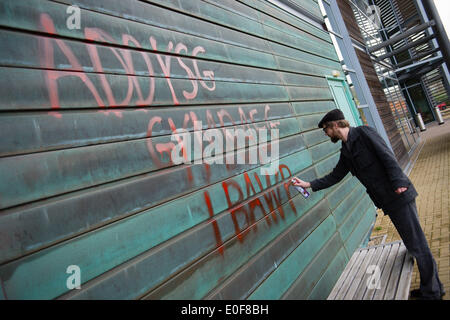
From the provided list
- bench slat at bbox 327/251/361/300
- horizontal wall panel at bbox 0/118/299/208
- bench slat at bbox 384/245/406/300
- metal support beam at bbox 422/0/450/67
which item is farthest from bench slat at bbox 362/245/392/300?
metal support beam at bbox 422/0/450/67

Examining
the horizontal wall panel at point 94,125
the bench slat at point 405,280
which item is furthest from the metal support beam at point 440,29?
the horizontal wall panel at point 94,125

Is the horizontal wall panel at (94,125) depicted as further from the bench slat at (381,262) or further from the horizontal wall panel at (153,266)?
the bench slat at (381,262)

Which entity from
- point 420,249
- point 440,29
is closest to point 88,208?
point 420,249

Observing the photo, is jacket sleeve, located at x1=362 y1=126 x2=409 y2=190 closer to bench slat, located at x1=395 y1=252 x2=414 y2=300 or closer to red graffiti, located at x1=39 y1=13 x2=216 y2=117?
bench slat, located at x1=395 y1=252 x2=414 y2=300

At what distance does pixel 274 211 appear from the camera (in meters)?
2.79

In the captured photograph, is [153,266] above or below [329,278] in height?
above

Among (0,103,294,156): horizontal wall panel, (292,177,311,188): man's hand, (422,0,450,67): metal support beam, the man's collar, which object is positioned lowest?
(292,177,311,188): man's hand

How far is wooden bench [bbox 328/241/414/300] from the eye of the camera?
2516 millimetres

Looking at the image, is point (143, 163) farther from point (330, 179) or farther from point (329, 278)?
point (329, 278)

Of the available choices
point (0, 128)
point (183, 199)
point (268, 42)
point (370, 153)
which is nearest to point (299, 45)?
point (268, 42)

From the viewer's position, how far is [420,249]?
279cm

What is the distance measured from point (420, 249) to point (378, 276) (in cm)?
46

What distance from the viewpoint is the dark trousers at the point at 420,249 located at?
2.78m

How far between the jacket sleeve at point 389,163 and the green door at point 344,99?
2.93 meters
